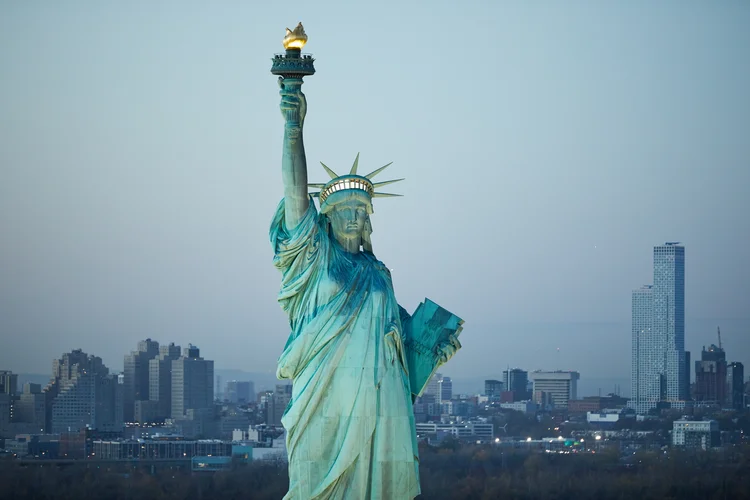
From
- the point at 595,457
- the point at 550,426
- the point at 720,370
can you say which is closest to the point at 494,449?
the point at 595,457

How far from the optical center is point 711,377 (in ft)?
192

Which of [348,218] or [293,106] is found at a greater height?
[293,106]

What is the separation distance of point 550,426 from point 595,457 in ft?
26.8

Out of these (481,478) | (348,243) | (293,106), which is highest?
(293,106)

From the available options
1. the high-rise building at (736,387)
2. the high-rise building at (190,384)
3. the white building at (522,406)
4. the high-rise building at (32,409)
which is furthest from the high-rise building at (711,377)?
the high-rise building at (32,409)

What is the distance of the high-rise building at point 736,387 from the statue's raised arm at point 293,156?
39.8 metres

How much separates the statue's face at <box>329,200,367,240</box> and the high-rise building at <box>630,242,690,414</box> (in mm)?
42305

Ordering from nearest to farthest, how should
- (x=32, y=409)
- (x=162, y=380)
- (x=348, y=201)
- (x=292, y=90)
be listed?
(x=292, y=90) → (x=348, y=201) → (x=32, y=409) → (x=162, y=380)

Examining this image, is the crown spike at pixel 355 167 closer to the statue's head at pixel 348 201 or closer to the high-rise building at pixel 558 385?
the statue's head at pixel 348 201

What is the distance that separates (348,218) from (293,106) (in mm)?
1214

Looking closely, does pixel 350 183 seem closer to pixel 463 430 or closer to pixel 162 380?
pixel 463 430

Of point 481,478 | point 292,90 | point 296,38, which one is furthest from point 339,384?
point 481,478

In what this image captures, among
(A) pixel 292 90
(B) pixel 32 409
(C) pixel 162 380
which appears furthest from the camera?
(C) pixel 162 380

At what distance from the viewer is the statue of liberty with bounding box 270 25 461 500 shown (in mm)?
14945
